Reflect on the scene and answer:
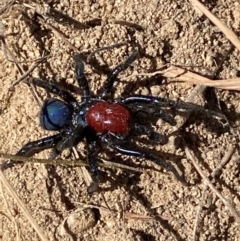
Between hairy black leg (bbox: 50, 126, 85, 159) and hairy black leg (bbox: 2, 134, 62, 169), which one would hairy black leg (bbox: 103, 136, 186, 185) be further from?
hairy black leg (bbox: 2, 134, 62, 169)

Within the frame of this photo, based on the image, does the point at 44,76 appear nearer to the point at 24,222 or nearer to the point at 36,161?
the point at 36,161

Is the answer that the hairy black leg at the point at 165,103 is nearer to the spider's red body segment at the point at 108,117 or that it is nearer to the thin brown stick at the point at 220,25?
the spider's red body segment at the point at 108,117

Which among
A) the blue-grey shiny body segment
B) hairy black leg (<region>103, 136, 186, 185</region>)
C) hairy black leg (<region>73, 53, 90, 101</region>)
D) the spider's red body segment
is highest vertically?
hairy black leg (<region>73, 53, 90, 101</region>)

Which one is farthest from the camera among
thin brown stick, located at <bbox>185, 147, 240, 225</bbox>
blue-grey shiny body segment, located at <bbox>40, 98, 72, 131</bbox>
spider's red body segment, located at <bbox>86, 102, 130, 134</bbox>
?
thin brown stick, located at <bbox>185, 147, 240, 225</bbox>

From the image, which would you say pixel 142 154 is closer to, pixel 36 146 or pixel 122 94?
pixel 122 94

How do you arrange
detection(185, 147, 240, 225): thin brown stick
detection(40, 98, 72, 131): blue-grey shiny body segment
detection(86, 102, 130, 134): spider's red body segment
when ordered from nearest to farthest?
detection(40, 98, 72, 131): blue-grey shiny body segment, detection(86, 102, 130, 134): spider's red body segment, detection(185, 147, 240, 225): thin brown stick

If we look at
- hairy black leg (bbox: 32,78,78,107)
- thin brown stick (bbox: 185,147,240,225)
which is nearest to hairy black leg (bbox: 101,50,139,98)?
hairy black leg (bbox: 32,78,78,107)

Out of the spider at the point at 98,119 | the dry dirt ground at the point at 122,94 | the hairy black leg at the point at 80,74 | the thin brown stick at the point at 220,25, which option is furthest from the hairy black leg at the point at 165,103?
the thin brown stick at the point at 220,25
